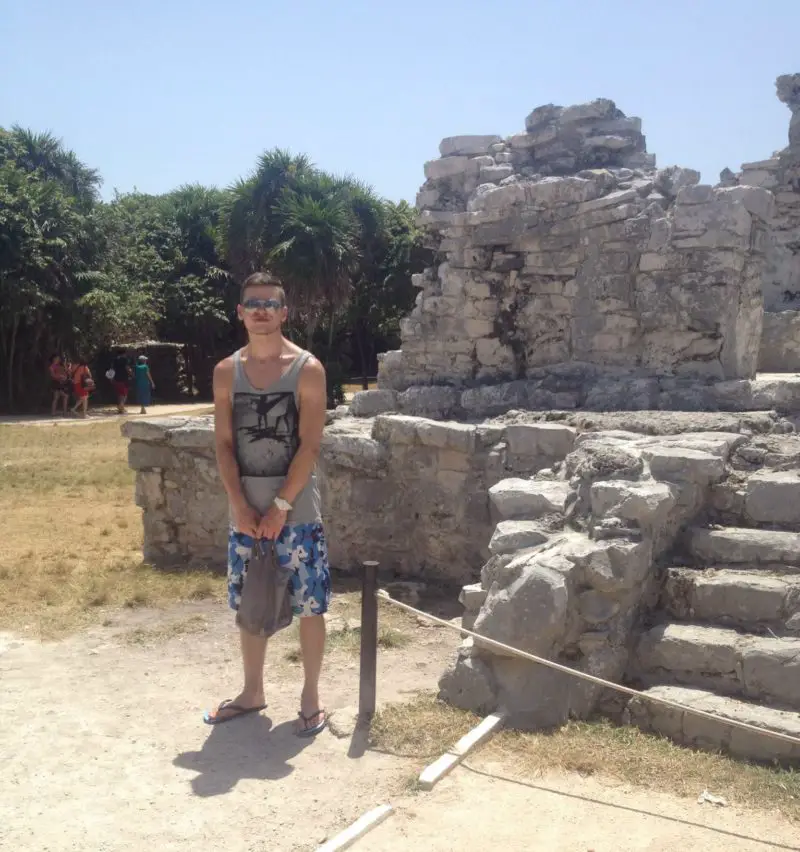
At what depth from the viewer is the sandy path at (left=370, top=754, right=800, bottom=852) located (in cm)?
307

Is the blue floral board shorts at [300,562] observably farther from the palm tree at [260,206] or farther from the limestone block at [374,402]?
the palm tree at [260,206]

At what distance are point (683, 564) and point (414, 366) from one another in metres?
3.93

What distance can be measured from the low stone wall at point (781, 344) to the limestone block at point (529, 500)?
5.09 m

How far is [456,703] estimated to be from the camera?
4.09 metres

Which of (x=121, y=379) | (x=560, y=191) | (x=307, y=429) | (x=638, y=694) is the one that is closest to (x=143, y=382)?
(x=121, y=379)

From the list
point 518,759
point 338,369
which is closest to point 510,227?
point 518,759

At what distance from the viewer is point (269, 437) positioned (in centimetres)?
399

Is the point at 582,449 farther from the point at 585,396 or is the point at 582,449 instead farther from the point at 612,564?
the point at 585,396

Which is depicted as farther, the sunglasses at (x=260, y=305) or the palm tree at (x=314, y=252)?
the palm tree at (x=314, y=252)

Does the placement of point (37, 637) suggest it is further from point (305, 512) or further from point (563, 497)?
point (563, 497)

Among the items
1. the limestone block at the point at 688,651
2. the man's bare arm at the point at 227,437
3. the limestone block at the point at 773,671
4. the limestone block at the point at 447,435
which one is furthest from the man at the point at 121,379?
the limestone block at the point at 773,671

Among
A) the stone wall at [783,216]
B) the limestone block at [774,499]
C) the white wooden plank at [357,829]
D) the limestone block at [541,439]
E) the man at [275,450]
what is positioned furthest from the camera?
the stone wall at [783,216]

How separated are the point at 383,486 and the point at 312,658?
110 inches

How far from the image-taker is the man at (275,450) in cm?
396
